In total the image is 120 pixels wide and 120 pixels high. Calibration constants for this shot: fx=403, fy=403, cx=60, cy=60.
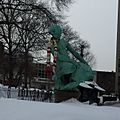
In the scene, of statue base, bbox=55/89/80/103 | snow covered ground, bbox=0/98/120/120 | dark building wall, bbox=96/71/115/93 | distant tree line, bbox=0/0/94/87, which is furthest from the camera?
dark building wall, bbox=96/71/115/93

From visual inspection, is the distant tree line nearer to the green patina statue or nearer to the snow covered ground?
the green patina statue

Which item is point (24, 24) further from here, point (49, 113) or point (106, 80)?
point (106, 80)

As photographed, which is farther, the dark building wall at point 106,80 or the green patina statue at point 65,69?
the dark building wall at point 106,80

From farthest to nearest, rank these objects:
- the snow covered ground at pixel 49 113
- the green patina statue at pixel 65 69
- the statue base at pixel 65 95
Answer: the green patina statue at pixel 65 69, the statue base at pixel 65 95, the snow covered ground at pixel 49 113

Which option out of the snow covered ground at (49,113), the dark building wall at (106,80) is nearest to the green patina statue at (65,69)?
the snow covered ground at (49,113)

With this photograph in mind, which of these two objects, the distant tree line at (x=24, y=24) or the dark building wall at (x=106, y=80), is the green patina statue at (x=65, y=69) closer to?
the distant tree line at (x=24, y=24)

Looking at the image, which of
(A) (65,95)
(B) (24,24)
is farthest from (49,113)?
(B) (24,24)

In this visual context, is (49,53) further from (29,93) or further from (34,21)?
(34,21)

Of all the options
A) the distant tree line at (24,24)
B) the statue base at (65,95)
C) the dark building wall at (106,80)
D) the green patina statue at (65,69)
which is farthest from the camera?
the dark building wall at (106,80)

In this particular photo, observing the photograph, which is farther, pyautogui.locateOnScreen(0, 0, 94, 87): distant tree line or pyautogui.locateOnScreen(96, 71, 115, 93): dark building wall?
pyautogui.locateOnScreen(96, 71, 115, 93): dark building wall

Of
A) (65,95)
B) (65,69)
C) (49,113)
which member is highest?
(65,69)

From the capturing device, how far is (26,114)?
8117mm

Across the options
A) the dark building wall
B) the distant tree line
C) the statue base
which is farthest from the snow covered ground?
the dark building wall

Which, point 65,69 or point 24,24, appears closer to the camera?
point 65,69
